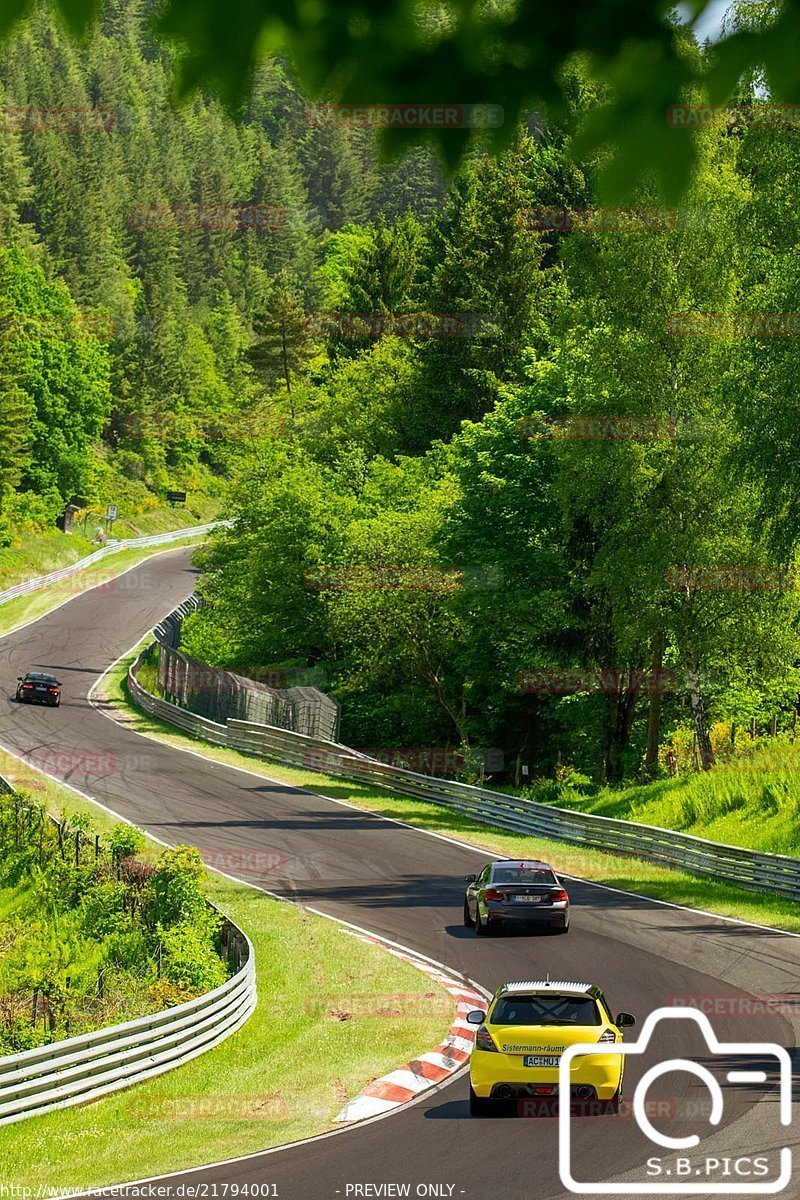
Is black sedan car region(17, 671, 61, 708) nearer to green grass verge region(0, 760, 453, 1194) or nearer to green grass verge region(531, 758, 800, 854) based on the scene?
green grass verge region(531, 758, 800, 854)

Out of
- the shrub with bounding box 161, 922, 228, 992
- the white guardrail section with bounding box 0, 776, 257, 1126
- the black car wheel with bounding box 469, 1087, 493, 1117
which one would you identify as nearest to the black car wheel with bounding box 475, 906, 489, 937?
the shrub with bounding box 161, 922, 228, 992

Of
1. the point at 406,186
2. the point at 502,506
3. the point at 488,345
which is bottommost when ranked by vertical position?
the point at 502,506

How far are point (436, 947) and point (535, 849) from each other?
11832 millimetres

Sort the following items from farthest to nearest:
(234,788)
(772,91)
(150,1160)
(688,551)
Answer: (234,788) < (688,551) < (150,1160) < (772,91)

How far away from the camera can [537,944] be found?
25859 millimetres

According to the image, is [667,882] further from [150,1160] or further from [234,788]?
[150,1160]

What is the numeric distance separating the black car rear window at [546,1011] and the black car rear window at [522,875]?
36.1 feet

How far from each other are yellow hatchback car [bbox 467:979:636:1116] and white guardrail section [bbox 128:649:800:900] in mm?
16540

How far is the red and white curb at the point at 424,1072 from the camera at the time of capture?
1572 centimetres

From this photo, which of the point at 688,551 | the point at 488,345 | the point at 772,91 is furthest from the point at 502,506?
the point at 772,91

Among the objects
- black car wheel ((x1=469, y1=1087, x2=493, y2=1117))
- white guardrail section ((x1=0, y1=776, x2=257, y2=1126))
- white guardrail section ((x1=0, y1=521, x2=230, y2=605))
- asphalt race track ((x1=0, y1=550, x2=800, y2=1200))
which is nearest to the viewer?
asphalt race track ((x1=0, y1=550, x2=800, y2=1200))

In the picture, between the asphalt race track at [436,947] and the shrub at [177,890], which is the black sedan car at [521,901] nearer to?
the asphalt race track at [436,947]

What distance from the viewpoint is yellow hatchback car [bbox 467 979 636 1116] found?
14.6m

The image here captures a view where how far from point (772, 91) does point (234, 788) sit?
41.7 m
